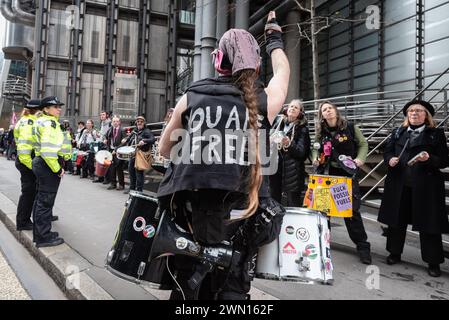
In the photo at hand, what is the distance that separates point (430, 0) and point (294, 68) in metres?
6.53

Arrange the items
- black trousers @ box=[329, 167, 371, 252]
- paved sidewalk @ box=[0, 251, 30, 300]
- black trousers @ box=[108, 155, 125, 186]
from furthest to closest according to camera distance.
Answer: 1. black trousers @ box=[108, 155, 125, 186]
2. black trousers @ box=[329, 167, 371, 252]
3. paved sidewalk @ box=[0, 251, 30, 300]

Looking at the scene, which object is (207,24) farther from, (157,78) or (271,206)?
(271,206)

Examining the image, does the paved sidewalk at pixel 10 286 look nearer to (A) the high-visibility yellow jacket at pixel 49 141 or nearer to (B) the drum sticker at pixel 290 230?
(A) the high-visibility yellow jacket at pixel 49 141

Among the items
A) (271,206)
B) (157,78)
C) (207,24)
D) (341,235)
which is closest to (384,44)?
(207,24)

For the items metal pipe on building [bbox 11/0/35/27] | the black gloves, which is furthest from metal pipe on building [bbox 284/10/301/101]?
metal pipe on building [bbox 11/0/35/27]

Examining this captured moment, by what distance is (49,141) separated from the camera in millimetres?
4207

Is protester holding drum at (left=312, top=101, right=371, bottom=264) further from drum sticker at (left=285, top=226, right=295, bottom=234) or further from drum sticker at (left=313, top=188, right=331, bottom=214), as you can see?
drum sticker at (left=285, top=226, right=295, bottom=234)

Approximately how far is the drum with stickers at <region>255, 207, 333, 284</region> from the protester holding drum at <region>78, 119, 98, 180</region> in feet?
32.0

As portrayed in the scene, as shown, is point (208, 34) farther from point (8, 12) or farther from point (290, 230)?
point (8, 12)

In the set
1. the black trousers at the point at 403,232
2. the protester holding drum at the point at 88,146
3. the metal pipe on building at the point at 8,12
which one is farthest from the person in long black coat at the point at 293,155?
the metal pipe on building at the point at 8,12

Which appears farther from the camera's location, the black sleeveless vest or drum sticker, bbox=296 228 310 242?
drum sticker, bbox=296 228 310 242

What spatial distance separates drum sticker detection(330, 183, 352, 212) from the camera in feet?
12.8

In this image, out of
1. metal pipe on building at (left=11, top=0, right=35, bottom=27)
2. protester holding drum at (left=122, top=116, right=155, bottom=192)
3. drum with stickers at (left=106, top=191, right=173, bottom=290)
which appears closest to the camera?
drum with stickers at (left=106, top=191, right=173, bottom=290)

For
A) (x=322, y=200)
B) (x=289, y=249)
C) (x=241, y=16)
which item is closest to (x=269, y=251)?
(x=289, y=249)
